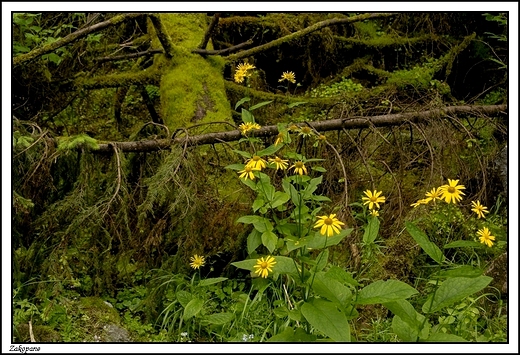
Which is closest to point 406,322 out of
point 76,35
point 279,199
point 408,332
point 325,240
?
point 408,332

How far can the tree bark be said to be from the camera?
134 inches

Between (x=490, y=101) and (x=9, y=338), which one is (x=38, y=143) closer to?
(x=9, y=338)

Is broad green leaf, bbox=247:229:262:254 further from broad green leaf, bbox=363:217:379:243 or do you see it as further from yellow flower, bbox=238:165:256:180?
broad green leaf, bbox=363:217:379:243

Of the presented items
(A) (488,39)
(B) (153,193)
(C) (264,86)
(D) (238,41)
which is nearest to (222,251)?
(B) (153,193)

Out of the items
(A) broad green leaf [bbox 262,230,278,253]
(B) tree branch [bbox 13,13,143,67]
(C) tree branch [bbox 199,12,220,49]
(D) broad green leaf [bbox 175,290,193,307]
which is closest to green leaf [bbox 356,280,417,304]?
(A) broad green leaf [bbox 262,230,278,253]

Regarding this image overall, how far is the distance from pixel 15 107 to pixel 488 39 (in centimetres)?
451

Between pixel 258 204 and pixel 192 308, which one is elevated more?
pixel 258 204

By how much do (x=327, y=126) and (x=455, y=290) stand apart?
1574 mm

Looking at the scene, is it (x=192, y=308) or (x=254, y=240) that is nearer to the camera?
(x=192, y=308)

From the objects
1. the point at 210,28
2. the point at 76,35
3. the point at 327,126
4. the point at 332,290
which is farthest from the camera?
the point at 210,28

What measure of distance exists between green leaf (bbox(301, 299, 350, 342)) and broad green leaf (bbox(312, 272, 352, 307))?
31mm

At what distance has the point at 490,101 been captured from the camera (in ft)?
18.1

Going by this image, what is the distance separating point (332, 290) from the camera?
238cm

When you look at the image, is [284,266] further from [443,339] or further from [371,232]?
[443,339]
